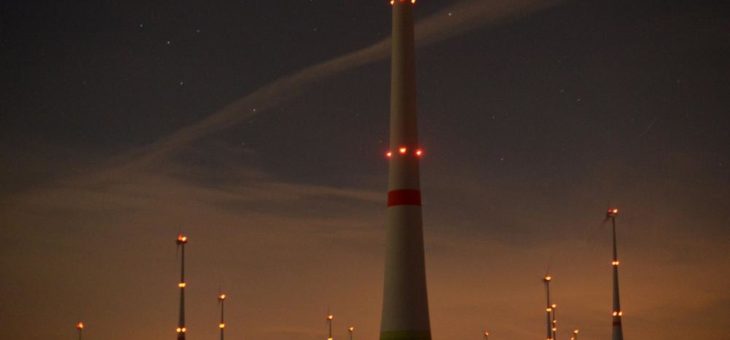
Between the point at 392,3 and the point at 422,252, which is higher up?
the point at 392,3

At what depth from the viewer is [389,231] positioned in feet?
211

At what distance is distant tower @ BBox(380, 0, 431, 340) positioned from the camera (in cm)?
6344

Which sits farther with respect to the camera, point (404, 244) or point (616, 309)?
point (616, 309)

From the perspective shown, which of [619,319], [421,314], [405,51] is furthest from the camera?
[619,319]

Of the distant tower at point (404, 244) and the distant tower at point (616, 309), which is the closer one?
the distant tower at point (404, 244)

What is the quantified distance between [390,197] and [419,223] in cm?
206

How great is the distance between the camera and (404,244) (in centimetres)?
6397

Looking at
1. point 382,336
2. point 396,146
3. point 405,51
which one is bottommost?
point 382,336

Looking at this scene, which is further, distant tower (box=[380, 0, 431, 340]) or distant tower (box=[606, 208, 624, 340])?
distant tower (box=[606, 208, 624, 340])

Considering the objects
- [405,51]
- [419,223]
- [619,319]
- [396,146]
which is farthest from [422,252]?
[619,319]

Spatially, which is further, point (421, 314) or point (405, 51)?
point (405, 51)

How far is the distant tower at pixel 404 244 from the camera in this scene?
63438 millimetres

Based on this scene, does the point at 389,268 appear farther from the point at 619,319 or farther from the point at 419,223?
the point at 619,319

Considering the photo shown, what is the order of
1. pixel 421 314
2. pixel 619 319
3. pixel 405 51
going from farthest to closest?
pixel 619 319
pixel 405 51
pixel 421 314
